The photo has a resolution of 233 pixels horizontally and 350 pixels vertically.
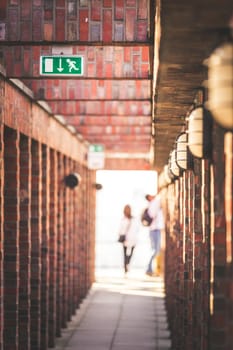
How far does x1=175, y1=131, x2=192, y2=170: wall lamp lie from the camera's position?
8.64 meters

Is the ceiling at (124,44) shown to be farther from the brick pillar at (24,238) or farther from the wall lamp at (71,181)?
the wall lamp at (71,181)

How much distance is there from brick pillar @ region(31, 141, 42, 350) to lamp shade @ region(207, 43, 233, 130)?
26.4 feet

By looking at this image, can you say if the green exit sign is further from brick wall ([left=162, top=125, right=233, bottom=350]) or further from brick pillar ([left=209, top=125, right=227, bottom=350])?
brick pillar ([left=209, top=125, right=227, bottom=350])

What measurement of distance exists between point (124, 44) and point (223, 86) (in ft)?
15.1

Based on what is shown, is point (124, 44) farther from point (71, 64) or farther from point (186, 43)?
point (186, 43)

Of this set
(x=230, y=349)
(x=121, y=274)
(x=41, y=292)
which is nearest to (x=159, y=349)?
(x=41, y=292)

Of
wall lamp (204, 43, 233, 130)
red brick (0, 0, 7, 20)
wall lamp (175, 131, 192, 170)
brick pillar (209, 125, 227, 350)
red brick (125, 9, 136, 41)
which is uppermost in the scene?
red brick (0, 0, 7, 20)

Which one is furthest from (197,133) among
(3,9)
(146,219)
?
(146,219)

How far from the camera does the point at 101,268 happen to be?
27781 millimetres

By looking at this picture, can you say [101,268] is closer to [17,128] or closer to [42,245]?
[42,245]

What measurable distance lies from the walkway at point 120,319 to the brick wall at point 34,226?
320mm

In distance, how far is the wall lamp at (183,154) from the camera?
864 cm

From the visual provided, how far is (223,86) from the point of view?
12.4 feet

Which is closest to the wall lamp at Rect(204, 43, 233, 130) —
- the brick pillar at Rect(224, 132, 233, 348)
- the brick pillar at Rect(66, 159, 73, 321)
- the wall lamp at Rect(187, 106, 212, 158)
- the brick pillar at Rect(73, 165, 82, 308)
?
the brick pillar at Rect(224, 132, 233, 348)
